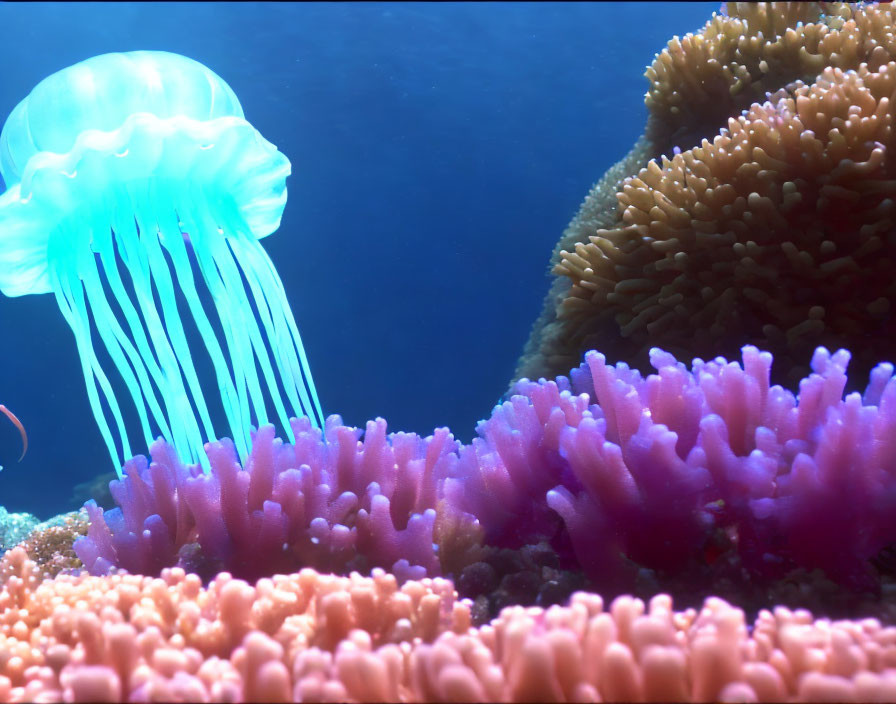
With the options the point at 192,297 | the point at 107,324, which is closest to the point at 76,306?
the point at 107,324

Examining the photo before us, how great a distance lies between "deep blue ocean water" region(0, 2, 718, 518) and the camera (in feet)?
55.0

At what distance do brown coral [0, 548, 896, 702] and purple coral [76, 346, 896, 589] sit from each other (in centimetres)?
44

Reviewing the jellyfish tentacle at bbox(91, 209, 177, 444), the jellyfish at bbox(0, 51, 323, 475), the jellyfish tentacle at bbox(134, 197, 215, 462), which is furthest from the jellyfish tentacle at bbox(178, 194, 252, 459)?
the jellyfish tentacle at bbox(91, 209, 177, 444)

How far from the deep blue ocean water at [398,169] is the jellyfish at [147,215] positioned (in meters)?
14.2

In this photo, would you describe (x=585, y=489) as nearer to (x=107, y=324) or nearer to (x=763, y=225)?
(x=763, y=225)

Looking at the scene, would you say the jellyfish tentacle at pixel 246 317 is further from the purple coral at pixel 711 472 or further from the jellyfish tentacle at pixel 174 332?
the purple coral at pixel 711 472

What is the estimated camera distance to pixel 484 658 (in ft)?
3.57

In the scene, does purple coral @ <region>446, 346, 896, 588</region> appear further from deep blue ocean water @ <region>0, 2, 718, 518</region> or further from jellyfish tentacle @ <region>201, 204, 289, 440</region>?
deep blue ocean water @ <region>0, 2, 718, 518</region>

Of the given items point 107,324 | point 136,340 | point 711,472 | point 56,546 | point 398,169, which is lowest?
point 711,472

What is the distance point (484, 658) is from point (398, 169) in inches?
731

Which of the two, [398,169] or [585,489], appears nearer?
[585,489]

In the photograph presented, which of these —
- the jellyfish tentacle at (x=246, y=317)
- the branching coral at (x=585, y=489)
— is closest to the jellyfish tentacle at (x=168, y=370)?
the jellyfish tentacle at (x=246, y=317)

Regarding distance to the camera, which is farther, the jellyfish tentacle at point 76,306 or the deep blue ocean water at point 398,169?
the deep blue ocean water at point 398,169

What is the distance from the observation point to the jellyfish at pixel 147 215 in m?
3.01
